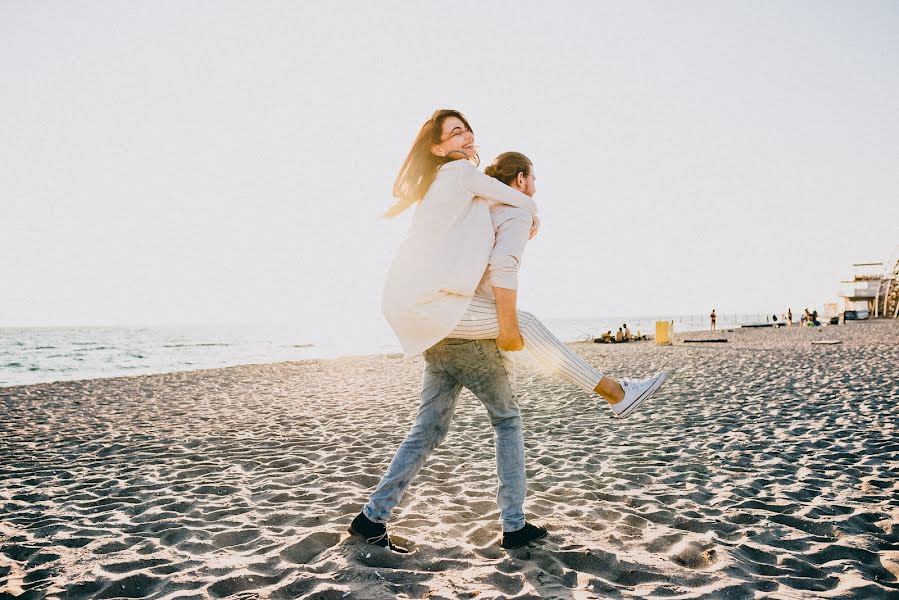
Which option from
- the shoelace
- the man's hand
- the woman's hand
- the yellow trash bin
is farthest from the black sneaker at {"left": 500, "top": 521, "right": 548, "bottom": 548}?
the yellow trash bin

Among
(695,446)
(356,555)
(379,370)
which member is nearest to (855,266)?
(379,370)

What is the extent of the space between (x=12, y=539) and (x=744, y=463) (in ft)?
17.7

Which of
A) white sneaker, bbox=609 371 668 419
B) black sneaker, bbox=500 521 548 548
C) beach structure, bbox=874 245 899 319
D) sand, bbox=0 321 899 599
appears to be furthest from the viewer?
beach structure, bbox=874 245 899 319

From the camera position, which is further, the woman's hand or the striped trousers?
the woman's hand

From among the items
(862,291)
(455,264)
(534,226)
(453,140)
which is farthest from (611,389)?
(862,291)

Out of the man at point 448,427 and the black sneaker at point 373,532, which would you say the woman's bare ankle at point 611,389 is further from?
the black sneaker at point 373,532

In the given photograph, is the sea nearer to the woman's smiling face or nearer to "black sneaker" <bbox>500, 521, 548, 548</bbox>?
"black sneaker" <bbox>500, 521, 548, 548</bbox>

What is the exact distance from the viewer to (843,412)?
6172 millimetres

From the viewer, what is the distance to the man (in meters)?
2.43

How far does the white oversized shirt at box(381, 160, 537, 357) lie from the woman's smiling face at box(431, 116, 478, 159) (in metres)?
0.16

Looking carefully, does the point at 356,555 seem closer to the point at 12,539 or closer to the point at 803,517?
the point at 12,539

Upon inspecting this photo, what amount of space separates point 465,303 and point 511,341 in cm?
28

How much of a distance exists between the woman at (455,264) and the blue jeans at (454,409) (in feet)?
0.44

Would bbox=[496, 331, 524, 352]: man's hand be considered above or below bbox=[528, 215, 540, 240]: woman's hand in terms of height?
below
